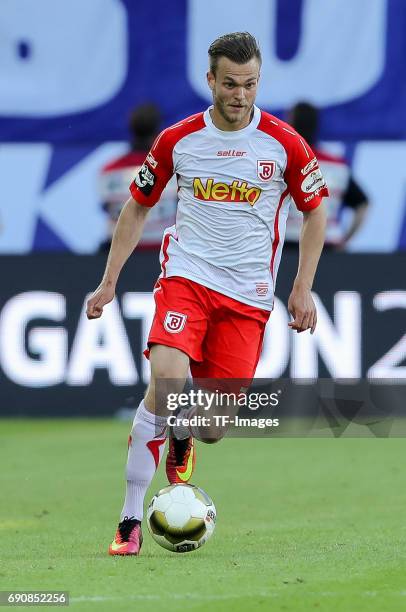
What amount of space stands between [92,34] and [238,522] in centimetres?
887

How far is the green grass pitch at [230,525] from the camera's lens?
18.1 feet

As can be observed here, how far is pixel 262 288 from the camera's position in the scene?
7.05m

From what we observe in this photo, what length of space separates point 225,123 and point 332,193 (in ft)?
22.4

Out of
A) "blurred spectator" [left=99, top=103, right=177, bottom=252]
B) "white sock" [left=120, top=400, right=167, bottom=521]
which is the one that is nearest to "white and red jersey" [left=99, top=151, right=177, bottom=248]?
"blurred spectator" [left=99, top=103, right=177, bottom=252]

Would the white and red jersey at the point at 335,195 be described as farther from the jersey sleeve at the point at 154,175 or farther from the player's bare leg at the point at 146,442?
the player's bare leg at the point at 146,442

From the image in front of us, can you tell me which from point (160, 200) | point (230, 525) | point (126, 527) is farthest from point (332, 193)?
point (126, 527)

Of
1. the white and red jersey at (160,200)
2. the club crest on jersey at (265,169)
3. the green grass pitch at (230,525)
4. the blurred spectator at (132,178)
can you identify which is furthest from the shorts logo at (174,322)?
the white and red jersey at (160,200)

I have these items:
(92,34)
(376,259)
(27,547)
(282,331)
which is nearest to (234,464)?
(282,331)

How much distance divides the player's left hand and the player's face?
2.71 ft

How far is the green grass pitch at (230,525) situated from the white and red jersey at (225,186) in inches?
52.0

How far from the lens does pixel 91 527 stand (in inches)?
310

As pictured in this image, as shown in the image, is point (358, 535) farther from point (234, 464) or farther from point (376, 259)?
point (376, 259)

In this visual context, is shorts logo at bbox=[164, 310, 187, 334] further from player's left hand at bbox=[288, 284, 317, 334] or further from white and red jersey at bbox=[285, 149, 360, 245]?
white and red jersey at bbox=[285, 149, 360, 245]

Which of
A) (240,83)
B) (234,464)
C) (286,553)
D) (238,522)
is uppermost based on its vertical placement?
(240,83)
